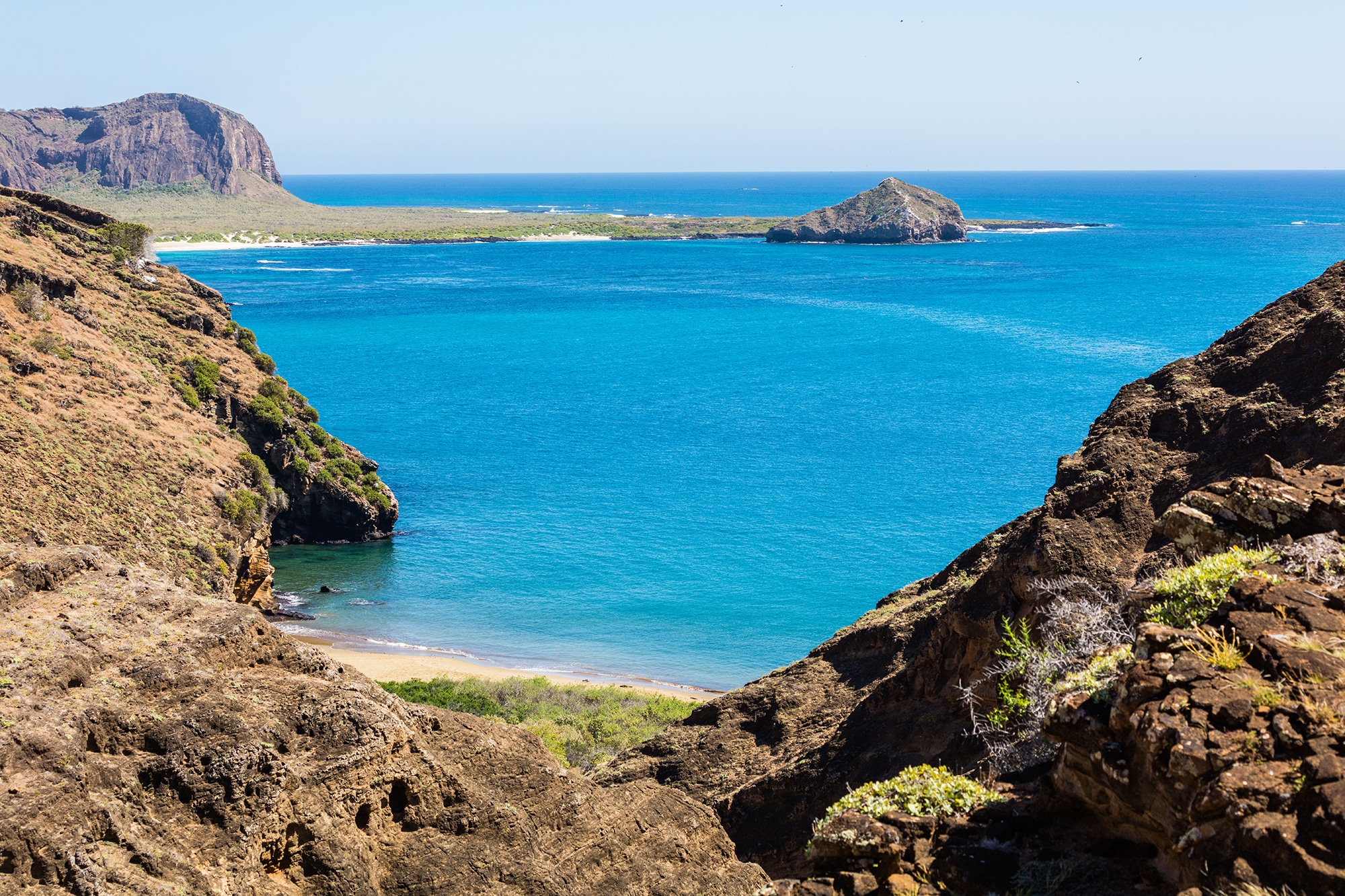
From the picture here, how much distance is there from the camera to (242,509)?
38875 millimetres

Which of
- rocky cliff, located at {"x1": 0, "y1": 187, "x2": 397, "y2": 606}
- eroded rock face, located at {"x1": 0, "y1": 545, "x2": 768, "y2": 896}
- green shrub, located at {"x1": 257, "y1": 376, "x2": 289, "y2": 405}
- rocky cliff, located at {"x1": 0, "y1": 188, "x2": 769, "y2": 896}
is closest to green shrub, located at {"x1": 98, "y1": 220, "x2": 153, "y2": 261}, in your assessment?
rocky cliff, located at {"x1": 0, "y1": 187, "x2": 397, "y2": 606}

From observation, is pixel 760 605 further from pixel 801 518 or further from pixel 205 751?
pixel 205 751

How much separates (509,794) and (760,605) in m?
32.9

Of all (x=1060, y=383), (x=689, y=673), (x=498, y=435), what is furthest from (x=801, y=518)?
(x=1060, y=383)

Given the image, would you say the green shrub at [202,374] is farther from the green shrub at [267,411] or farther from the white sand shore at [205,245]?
the white sand shore at [205,245]

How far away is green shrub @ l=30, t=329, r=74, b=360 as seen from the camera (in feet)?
123

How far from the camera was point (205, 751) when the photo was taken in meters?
10.2

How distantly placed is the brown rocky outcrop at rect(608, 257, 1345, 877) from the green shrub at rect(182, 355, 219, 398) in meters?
34.1

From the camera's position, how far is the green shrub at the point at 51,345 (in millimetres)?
37562

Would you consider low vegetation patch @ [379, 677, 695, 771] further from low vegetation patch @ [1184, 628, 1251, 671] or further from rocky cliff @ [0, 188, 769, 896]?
low vegetation patch @ [1184, 628, 1251, 671]

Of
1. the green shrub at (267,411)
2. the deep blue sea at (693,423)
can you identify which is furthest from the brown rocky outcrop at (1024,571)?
the green shrub at (267,411)

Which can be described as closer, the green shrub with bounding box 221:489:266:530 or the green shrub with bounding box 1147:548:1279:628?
the green shrub with bounding box 1147:548:1279:628

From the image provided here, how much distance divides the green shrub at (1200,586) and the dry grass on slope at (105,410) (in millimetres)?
28350

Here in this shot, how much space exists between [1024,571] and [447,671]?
84.3 feet
